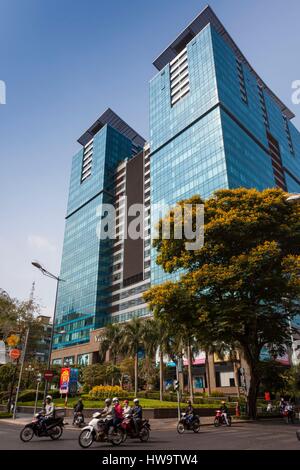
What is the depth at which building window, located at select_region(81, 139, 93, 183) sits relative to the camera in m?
126

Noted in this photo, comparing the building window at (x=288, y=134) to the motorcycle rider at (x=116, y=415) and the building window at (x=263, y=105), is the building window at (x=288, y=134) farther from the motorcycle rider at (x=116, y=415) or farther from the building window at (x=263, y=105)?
the motorcycle rider at (x=116, y=415)

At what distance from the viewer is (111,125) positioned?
13125cm

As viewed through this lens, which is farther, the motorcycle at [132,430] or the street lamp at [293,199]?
the street lamp at [293,199]

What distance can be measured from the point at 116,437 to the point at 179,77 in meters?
95.5

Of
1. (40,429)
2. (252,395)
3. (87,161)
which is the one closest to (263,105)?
(87,161)

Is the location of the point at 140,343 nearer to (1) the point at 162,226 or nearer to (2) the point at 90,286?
(1) the point at 162,226

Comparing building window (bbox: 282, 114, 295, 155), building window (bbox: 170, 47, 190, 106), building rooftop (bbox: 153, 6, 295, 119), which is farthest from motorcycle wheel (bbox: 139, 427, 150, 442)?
building window (bbox: 282, 114, 295, 155)

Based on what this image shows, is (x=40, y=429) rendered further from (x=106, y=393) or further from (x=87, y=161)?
(x=87, y=161)

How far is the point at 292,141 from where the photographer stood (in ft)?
383

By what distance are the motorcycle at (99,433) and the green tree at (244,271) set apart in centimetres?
1022

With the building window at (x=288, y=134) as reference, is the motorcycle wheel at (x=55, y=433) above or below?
below

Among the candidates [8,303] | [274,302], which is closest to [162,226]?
[274,302]

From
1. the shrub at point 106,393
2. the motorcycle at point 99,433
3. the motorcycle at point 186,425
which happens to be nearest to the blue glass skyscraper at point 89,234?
the shrub at point 106,393

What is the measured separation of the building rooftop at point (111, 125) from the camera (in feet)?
419
